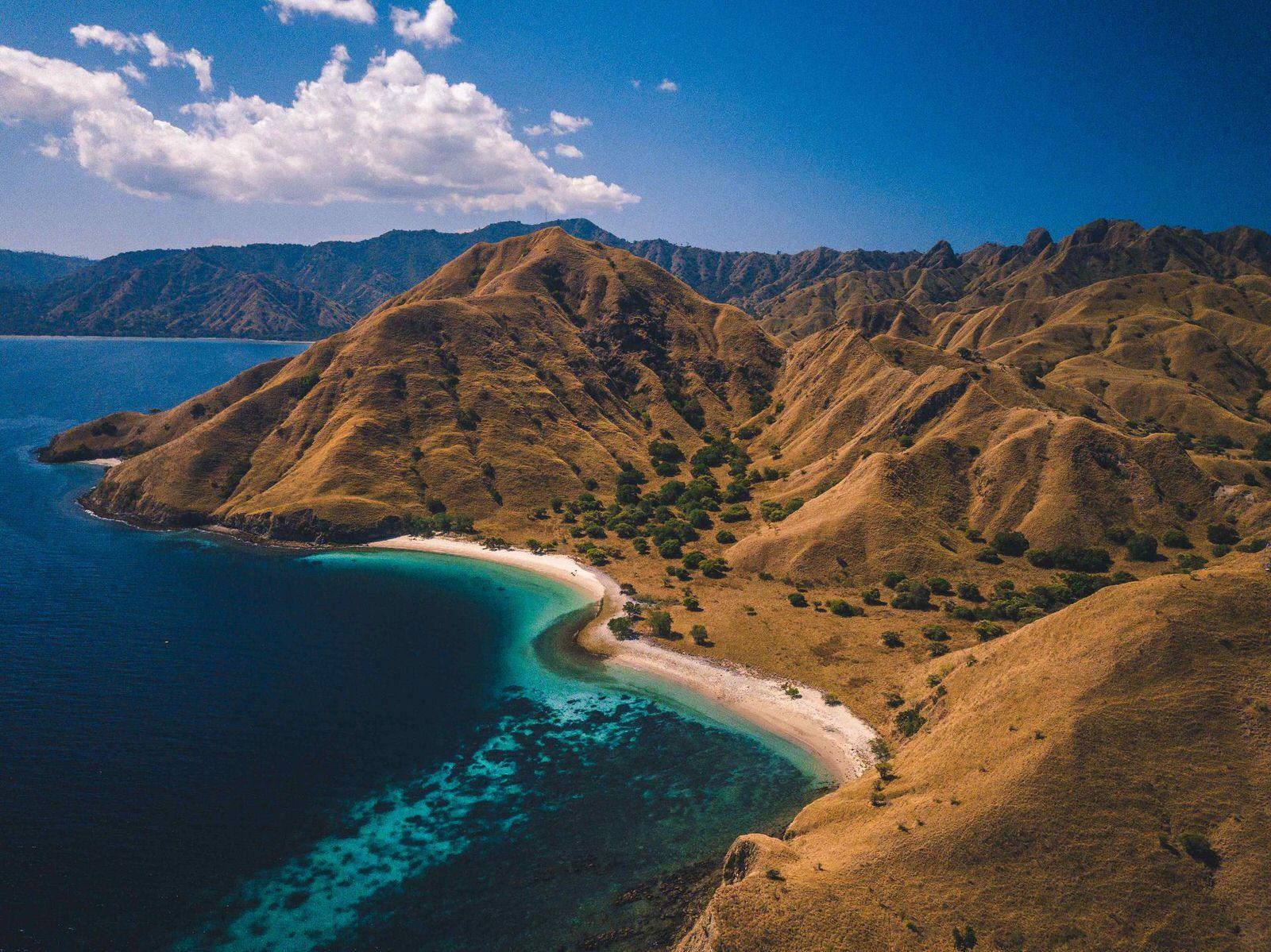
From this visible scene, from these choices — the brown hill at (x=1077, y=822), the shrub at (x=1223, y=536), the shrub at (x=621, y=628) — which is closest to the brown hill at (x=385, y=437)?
the shrub at (x=621, y=628)

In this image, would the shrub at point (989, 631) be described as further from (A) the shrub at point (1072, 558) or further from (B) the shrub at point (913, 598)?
(A) the shrub at point (1072, 558)

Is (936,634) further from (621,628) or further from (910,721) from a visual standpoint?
(621,628)

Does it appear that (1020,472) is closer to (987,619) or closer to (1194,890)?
(987,619)

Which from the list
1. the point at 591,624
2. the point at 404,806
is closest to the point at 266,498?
the point at 591,624

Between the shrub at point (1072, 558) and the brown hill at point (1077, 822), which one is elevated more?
the shrub at point (1072, 558)

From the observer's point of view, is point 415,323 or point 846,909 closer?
point 846,909

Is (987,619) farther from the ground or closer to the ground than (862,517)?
closer to the ground

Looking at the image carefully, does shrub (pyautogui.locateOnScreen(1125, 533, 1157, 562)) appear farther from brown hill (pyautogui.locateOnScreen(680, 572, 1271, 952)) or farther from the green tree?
the green tree
